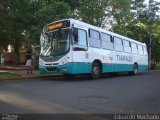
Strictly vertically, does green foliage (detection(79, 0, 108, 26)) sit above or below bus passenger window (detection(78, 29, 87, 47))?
above

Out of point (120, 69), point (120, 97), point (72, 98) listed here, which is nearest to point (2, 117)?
point (72, 98)

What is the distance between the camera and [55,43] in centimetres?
1731

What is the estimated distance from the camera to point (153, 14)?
201 ft

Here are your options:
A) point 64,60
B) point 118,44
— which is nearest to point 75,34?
point 64,60

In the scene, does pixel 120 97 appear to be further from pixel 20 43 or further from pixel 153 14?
pixel 153 14

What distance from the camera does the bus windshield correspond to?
16923 mm

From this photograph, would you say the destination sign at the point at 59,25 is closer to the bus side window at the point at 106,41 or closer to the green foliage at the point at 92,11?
the bus side window at the point at 106,41

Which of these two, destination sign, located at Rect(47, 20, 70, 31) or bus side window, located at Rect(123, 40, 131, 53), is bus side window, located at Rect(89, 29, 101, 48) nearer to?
destination sign, located at Rect(47, 20, 70, 31)

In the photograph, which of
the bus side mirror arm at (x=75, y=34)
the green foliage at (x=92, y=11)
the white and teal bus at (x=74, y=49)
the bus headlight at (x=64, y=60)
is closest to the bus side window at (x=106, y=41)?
Result: the white and teal bus at (x=74, y=49)

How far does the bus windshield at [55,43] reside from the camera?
16923 millimetres

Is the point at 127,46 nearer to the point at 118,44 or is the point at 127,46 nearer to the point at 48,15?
the point at 118,44

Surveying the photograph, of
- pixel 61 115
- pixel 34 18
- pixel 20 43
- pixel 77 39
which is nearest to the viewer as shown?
pixel 61 115

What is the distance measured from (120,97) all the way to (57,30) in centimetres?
823

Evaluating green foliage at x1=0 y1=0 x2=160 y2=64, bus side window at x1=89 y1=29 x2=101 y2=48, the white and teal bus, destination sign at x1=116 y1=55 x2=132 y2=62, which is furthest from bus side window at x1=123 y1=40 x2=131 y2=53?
green foliage at x1=0 y1=0 x2=160 y2=64
